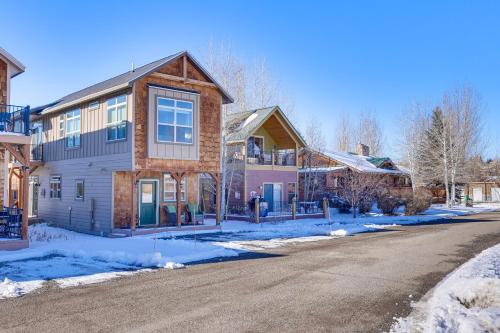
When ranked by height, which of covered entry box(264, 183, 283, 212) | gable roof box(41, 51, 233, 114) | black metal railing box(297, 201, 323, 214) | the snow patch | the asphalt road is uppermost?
gable roof box(41, 51, 233, 114)

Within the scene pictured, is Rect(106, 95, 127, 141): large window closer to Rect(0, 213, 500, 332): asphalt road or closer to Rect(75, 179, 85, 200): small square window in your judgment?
Rect(75, 179, 85, 200): small square window

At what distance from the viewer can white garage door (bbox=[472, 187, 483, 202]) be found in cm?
5188

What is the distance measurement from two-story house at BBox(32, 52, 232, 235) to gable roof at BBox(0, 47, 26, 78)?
3.06 metres

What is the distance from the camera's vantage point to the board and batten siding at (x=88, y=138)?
17.6 metres

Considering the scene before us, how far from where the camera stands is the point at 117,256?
39.0ft

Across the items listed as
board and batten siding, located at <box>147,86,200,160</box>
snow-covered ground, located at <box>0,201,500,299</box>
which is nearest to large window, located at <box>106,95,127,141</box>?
board and batten siding, located at <box>147,86,200,160</box>

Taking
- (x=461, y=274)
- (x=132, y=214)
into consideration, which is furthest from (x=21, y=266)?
(x=461, y=274)

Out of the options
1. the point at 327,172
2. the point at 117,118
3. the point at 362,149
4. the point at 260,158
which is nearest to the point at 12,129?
the point at 117,118

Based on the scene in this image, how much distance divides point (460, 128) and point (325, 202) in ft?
75.9

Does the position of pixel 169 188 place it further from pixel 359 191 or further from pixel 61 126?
pixel 359 191

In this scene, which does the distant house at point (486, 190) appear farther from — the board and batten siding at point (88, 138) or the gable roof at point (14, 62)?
the gable roof at point (14, 62)

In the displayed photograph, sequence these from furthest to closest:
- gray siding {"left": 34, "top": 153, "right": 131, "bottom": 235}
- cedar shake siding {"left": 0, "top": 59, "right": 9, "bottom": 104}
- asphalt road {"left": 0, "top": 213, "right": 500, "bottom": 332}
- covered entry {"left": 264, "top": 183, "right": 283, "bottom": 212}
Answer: covered entry {"left": 264, "top": 183, "right": 283, "bottom": 212} → gray siding {"left": 34, "top": 153, "right": 131, "bottom": 235} → cedar shake siding {"left": 0, "top": 59, "right": 9, "bottom": 104} → asphalt road {"left": 0, "top": 213, "right": 500, "bottom": 332}

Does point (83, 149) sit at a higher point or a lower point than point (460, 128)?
lower

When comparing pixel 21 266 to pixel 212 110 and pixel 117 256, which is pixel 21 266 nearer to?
pixel 117 256
